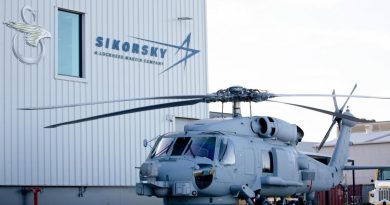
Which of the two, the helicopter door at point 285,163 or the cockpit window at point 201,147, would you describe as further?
the helicopter door at point 285,163

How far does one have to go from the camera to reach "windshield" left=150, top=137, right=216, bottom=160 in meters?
17.3

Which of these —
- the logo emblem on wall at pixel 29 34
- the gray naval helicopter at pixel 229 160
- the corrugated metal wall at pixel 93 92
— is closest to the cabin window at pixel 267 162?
the gray naval helicopter at pixel 229 160

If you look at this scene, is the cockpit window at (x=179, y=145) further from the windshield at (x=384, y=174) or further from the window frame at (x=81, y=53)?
the windshield at (x=384, y=174)

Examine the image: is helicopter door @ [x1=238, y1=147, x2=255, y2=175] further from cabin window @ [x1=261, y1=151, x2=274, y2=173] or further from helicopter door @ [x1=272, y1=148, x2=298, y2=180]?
helicopter door @ [x1=272, y1=148, x2=298, y2=180]

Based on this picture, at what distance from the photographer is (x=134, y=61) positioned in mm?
23969

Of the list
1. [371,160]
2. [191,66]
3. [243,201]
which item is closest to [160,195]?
Answer: [243,201]

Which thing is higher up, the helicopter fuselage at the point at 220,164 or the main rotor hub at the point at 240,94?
the main rotor hub at the point at 240,94

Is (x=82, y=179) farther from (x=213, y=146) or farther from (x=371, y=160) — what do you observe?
(x=371, y=160)

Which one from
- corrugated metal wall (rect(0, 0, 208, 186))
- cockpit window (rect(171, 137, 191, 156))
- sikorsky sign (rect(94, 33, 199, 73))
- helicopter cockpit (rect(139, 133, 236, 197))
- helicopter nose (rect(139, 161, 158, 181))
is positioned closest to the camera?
helicopter cockpit (rect(139, 133, 236, 197))

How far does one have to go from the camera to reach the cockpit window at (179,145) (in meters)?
17.4

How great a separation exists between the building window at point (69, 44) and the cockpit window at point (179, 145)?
18.5 feet

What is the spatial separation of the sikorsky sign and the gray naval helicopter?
197 inches

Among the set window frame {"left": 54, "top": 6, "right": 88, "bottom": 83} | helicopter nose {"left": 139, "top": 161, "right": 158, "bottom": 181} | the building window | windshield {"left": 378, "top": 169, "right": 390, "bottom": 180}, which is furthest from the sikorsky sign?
windshield {"left": 378, "top": 169, "right": 390, "bottom": 180}

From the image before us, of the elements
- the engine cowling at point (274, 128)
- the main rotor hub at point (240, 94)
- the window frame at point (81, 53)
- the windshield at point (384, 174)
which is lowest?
the windshield at point (384, 174)
